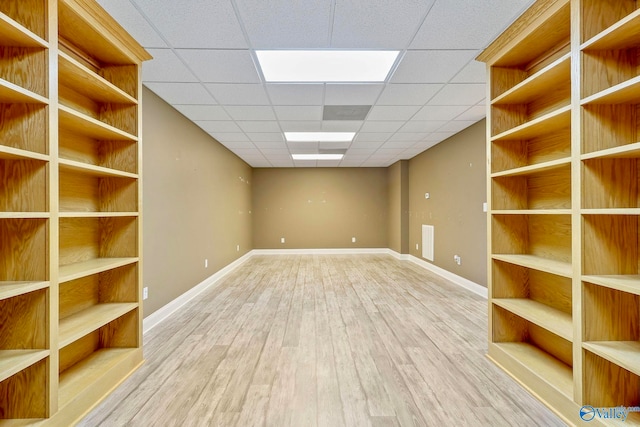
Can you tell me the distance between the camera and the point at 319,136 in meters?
4.91

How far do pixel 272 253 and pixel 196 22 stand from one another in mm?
6639

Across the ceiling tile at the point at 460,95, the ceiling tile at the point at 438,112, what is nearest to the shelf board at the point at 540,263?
the ceiling tile at the point at 460,95

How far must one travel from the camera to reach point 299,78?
2760 mm

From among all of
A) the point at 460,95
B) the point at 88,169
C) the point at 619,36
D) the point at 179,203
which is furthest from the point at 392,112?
the point at 88,169

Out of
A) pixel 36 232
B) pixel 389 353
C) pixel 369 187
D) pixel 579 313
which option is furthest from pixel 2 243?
pixel 369 187

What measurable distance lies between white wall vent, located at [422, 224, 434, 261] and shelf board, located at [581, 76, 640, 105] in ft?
14.7

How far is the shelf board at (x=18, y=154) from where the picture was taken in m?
1.26

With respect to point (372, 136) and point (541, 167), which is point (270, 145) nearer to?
point (372, 136)

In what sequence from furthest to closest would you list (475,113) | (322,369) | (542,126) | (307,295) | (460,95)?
(307,295), (475,113), (460,95), (322,369), (542,126)

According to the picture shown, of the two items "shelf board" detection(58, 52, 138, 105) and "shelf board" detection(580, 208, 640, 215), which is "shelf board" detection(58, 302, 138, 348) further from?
"shelf board" detection(580, 208, 640, 215)

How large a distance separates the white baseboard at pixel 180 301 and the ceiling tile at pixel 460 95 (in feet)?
12.7

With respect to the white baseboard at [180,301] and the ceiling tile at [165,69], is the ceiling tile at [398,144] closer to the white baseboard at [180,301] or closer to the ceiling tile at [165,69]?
the ceiling tile at [165,69]

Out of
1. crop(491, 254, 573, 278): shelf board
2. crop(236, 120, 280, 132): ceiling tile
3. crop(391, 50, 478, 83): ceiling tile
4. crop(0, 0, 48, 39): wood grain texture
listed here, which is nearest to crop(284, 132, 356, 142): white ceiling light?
crop(236, 120, 280, 132): ceiling tile

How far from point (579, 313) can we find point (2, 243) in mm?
3055
